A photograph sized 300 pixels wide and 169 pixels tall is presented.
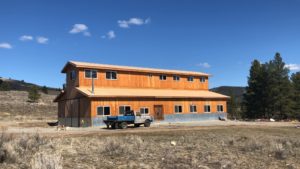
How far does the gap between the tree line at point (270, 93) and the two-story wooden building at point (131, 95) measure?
8.88m

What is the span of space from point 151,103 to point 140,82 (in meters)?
4.76

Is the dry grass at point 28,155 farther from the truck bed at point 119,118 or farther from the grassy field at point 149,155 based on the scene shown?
the truck bed at point 119,118

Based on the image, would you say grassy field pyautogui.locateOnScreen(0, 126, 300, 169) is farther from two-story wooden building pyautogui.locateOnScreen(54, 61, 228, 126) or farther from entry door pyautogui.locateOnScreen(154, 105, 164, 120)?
entry door pyautogui.locateOnScreen(154, 105, 164, 120)

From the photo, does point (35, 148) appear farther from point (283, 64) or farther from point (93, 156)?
point (283, 64)

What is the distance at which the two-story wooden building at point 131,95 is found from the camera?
37.2 meters

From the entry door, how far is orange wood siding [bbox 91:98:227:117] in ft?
1.30

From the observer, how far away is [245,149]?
50.6 ft

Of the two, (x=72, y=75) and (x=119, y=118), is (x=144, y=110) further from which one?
(x=72, y=75)

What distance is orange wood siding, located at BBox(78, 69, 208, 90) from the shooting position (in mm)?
40500

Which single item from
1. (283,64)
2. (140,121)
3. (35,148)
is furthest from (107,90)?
(283,64)

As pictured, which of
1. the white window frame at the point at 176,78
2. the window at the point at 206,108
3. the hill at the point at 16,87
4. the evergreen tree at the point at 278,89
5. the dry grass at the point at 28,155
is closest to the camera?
the dry grass at the point at 28,155

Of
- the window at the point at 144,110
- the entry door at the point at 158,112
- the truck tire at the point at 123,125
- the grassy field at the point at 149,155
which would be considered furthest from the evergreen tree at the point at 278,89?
the grassy field at the point at 149,155

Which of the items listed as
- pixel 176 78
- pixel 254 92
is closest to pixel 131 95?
pixel 176 78

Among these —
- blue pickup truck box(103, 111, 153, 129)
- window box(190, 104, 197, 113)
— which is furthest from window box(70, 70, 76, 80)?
window box(190, 104, 197, 113)
